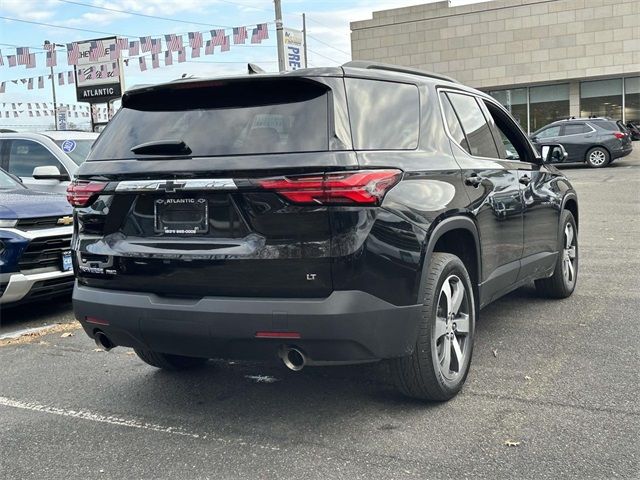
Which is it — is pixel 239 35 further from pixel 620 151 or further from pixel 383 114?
pixel 383 114

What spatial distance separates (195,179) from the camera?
126 inches

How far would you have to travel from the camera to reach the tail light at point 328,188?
3.02 meters

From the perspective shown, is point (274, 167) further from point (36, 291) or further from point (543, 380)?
point (36, 291)

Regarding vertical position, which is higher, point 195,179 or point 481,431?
point 195,179

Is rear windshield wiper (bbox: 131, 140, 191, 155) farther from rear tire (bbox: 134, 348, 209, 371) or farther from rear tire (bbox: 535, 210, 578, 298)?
rear tire (bbox: 535, 210, 578, 298)

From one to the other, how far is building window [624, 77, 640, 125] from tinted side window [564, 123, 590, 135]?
35.5 ft

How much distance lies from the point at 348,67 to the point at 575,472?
224 cm

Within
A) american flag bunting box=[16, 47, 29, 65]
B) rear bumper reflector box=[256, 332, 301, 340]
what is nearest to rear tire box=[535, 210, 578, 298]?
rear bumper reflector box=[256, 332, 301, 340]

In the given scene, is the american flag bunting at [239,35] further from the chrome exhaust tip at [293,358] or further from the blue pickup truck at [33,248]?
the chrome exhaust tip at [293,358]

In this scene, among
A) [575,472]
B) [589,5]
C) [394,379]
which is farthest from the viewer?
[589,5]

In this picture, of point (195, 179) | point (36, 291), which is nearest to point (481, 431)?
point (195, 179)

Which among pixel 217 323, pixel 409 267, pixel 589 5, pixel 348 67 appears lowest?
pixel 217 323

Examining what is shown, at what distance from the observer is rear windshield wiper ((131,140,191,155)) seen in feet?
11.0

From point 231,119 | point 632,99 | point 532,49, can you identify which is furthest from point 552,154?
point 532,49
